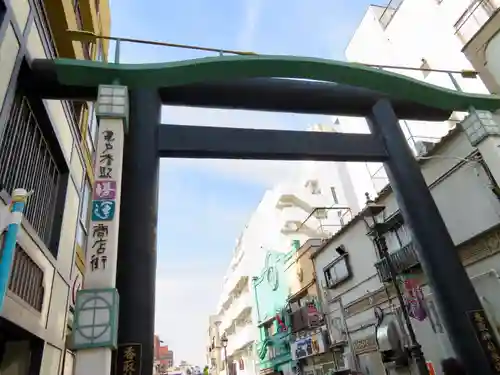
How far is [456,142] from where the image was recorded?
9617 millimetres

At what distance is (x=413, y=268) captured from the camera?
35.8 feet

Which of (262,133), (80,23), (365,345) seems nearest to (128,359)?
(262,133)

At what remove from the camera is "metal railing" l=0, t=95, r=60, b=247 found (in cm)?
509

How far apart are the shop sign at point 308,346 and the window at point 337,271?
2.47 m

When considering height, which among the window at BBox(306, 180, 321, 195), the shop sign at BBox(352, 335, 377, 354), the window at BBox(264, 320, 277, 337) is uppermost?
the window at BBox(306, 180, 321, 195)

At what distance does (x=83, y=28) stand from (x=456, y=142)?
9928mm

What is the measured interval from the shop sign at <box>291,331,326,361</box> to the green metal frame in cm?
1213

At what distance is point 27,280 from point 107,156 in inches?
83.1

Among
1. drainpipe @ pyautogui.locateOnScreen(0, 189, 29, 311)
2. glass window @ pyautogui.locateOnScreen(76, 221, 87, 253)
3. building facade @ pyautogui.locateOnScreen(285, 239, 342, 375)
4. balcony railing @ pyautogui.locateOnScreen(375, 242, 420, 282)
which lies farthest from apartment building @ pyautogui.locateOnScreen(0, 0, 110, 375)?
building facade @ pyautogui.locateOnScreen(285, 239, 342, 375)

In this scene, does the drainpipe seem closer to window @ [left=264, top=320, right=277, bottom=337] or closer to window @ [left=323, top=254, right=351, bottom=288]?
window @ [left=323, top=254, right=351, bottom=288]

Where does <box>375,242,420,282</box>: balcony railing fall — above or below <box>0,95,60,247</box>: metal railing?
below

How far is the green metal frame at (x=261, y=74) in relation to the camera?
5902 millimetres

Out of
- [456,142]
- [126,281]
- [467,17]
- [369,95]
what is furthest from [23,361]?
[467,17]

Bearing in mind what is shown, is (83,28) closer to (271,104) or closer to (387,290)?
(271,104)
